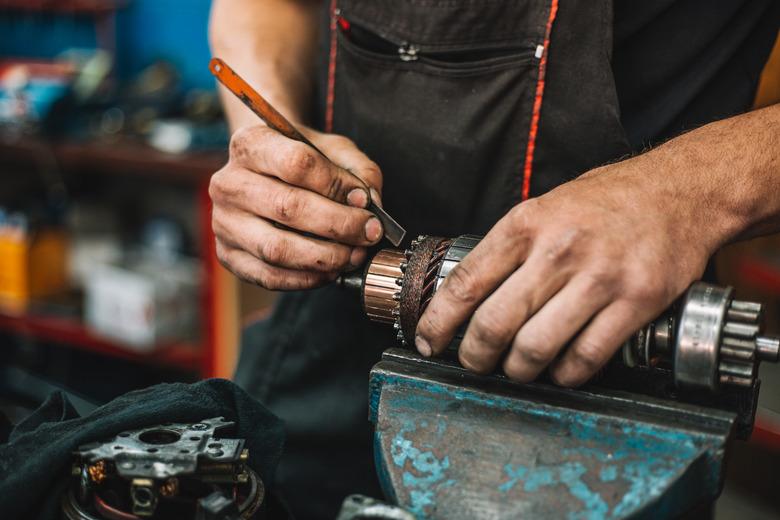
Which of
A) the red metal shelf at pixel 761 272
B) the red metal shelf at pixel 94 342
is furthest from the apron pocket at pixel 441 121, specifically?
the red metal shelf at pixel 94 342

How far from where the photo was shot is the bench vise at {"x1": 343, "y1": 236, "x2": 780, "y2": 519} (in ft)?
2.18

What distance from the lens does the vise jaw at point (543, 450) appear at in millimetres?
662

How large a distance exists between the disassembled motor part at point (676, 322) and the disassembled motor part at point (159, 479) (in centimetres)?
24

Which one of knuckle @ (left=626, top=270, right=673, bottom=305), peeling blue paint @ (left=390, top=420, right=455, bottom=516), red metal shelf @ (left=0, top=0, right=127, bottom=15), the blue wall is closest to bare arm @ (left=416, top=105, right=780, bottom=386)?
knuckle @ (left=626, top=270, right=673, bottom=305)

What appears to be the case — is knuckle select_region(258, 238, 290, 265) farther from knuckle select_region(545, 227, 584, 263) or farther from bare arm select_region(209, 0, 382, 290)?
knuckle select_region(545, 227, 584, 263)

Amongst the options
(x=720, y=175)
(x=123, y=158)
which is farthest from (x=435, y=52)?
(x=123, y=158)

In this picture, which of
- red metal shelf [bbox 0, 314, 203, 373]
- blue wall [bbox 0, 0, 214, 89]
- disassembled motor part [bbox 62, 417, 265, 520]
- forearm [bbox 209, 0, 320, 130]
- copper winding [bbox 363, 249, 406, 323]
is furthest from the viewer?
blue wall [bbox 0, 0, 214, 89]

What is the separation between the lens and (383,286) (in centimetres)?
85

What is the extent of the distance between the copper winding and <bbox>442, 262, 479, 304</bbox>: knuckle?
10 cm

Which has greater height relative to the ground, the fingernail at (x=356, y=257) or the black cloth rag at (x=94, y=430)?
the fingernail at (x=356, y=257)

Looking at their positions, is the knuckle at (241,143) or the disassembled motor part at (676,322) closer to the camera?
the disassembled motor part at (676,322)

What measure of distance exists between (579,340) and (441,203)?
1.34 feet

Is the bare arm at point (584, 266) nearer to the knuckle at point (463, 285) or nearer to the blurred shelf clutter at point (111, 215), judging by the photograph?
the knuckle at point (463, 285)

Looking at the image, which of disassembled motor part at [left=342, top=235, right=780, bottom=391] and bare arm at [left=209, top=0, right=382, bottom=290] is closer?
disassembled motor part at [left=342, top=235, right=780, bottom=391]
